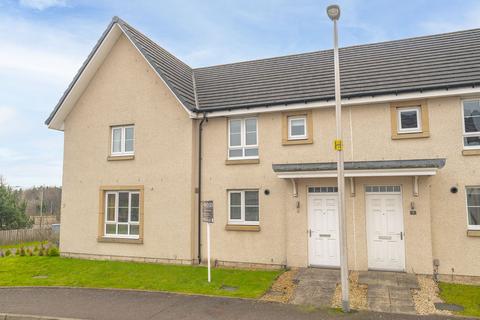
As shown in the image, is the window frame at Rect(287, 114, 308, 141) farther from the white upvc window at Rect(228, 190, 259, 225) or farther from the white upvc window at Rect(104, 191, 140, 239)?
the white upvc window at Rect(104, 191, 140, 239)

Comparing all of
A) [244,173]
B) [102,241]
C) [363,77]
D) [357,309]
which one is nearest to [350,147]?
[363,77]

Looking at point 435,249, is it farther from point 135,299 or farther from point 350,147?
point 135,299

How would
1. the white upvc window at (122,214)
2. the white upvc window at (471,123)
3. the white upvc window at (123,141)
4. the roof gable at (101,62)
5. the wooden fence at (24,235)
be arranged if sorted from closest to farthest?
the white upvc window at (471,123)
the roof gable at (101,62)
the white upvc window at (122,214)
the white upvc window at (123,141)
the wooden fence at (24,235)

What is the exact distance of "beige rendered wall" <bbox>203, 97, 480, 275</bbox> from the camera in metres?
10.7

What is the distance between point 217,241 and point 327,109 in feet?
19.9

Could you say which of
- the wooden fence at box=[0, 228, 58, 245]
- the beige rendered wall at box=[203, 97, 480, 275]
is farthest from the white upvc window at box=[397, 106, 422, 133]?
the wooden fence at box=[0, 228, 58, 245]

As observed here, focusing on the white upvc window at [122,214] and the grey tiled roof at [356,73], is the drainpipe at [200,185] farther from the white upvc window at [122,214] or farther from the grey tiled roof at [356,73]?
the white upvc window at [122,214]

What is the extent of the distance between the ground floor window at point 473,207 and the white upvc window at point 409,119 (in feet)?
7.86

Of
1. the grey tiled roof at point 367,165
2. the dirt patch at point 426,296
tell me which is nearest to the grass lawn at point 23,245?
the grey tiled roof at point 367,165

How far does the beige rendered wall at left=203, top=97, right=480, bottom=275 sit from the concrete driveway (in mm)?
3423

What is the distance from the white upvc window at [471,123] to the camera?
1088 cm

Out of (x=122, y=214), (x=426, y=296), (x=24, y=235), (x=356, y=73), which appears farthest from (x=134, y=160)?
(x=24, y=235)

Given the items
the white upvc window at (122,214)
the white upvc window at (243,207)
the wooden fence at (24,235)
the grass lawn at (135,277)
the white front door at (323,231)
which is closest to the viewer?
the grass lawn at (135,277)

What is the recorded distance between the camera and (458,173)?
1079 cm
